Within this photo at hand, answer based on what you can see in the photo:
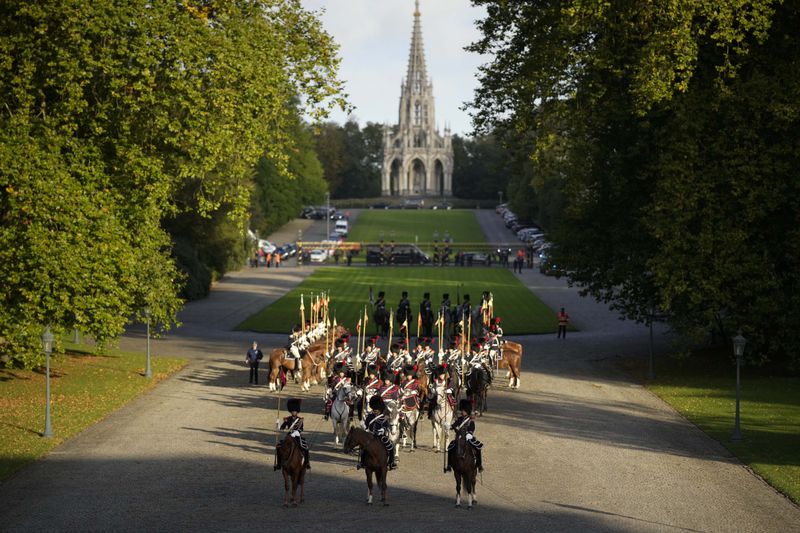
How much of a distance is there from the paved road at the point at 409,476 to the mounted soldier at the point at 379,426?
0.80 metres

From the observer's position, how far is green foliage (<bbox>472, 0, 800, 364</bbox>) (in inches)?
1282

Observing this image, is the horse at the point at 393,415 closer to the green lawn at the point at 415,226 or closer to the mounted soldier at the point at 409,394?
the mounted soldier at the point at 409,394

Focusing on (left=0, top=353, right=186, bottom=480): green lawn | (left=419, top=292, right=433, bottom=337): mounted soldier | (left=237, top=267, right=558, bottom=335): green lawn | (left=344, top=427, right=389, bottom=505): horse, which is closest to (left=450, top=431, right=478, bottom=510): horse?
(left=344, top=427, right=389, bottom=505): horse

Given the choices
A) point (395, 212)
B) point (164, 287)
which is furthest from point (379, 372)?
point (395, 212)

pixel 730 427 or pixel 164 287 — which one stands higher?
pixel 164 287

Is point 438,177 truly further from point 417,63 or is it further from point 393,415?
point 393,415

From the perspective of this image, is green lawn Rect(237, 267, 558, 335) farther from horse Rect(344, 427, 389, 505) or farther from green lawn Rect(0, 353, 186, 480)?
horse Rect(344, 427, 389, 505)

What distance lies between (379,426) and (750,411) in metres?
14.4

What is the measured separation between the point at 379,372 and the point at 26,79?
12.9m

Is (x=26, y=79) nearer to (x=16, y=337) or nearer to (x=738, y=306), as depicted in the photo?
(x=16, y=337)

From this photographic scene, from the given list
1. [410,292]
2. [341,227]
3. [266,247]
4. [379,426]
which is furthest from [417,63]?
[379,426]

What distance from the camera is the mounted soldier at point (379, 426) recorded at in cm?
1992

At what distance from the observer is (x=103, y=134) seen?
1282 inches

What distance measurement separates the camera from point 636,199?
37.4 metres
